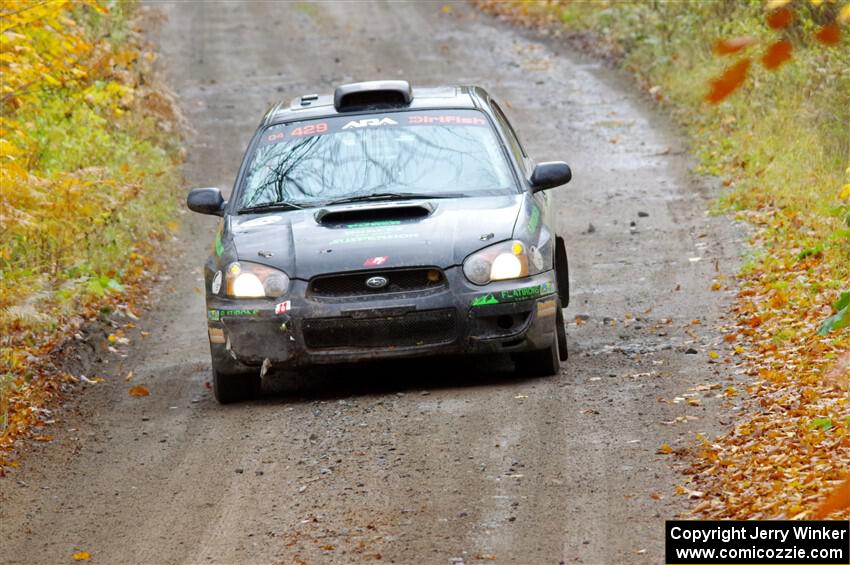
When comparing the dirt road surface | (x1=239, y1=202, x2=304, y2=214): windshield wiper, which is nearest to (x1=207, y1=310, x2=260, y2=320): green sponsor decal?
the dirt road surface

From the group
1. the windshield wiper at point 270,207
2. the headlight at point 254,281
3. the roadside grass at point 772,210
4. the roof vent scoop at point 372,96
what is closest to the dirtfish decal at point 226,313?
the headlight at point 254,281

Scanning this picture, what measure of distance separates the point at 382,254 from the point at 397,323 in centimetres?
43

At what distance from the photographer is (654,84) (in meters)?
22.7

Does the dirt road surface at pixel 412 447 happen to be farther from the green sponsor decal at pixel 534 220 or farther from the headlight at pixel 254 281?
the green sponsor decal at pixel 534 220

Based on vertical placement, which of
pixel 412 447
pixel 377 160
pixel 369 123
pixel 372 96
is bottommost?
pixel 412 447

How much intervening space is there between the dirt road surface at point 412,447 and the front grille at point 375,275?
2.25ft

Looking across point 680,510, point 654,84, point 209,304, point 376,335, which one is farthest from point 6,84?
point 654,84

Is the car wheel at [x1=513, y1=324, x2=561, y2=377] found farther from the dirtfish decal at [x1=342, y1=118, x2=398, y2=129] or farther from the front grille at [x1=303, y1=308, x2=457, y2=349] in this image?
the dirtfish decal at [x1=342, y1=118, x2=398, y2=129]

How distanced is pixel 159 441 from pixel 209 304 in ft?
3.23

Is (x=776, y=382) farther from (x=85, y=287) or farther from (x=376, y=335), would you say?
(x=85, y=287)

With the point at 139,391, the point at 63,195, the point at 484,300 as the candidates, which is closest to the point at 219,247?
the point at 139,391

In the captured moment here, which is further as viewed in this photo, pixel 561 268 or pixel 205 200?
pixel 561 268

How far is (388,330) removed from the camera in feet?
26.9

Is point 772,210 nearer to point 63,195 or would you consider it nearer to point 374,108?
point 374,108
